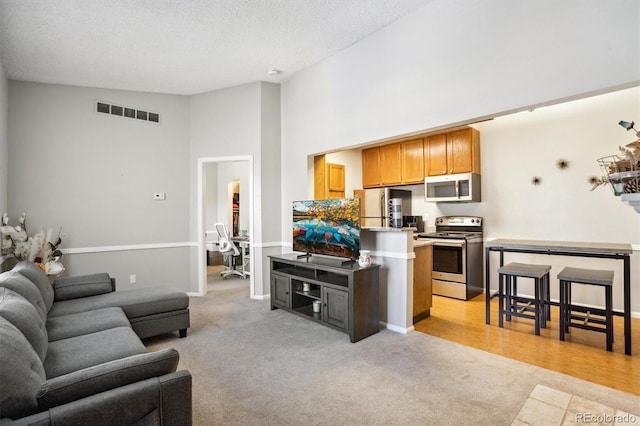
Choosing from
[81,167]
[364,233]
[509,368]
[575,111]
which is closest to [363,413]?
[509,368]

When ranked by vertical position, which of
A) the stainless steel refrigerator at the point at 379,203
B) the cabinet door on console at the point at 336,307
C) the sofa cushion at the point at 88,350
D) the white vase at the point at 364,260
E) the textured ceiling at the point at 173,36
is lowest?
the cabinet door on console at the point at 336,307

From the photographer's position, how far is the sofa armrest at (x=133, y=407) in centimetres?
129

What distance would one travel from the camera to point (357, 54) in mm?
3957

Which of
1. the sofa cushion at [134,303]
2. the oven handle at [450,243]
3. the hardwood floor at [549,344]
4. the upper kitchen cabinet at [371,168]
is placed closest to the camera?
the hardwood floor at [549,344]

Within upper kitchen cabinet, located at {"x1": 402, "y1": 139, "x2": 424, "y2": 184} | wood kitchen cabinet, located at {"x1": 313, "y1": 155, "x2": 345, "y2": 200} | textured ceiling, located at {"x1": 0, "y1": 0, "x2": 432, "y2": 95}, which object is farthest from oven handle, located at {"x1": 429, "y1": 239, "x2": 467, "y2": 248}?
textured ceiling, located at {"x1": 0, "y1": 0, "x2": 432, "y2": 95}

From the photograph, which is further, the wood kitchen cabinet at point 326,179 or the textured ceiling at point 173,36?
the wood kitchen cabinet at point 326,179

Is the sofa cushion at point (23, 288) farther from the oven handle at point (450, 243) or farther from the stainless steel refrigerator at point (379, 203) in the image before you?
the oven handle at point (450, 243)

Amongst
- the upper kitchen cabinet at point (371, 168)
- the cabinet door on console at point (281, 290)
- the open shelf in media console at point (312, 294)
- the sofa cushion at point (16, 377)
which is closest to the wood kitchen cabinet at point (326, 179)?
the upper kitchen cabinet at point (371, 168)

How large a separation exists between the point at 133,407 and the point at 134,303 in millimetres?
1978

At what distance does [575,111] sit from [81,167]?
260 inches

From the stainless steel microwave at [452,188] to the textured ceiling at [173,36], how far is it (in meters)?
2.37

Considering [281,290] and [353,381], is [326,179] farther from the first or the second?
[353,381]

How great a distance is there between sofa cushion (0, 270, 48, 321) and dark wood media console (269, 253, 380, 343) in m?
2.31

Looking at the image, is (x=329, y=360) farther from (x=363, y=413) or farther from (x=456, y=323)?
(x=456, y=323)
